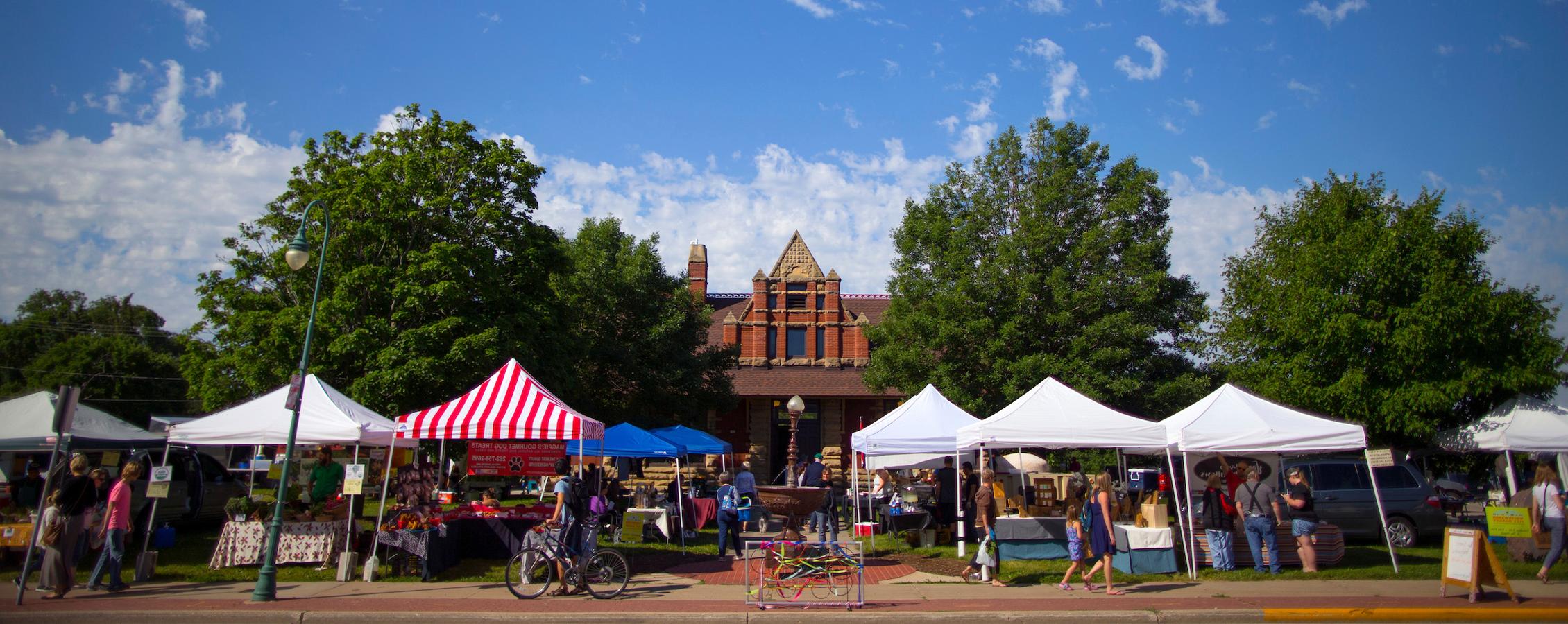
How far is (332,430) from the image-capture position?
13.1 m

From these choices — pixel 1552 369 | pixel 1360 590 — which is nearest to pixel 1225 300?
pixel 1552 369

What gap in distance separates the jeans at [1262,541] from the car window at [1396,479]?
189 inches

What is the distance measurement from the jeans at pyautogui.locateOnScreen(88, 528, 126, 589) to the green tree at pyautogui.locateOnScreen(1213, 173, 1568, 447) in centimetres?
2250

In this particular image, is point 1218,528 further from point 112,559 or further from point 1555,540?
point 112,559

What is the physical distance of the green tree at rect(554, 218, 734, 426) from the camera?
31109 mm

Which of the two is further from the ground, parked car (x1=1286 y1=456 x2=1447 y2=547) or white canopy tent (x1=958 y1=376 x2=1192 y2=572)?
white canopy tent (x1=958 y1=376 x2=1192 y2=572)

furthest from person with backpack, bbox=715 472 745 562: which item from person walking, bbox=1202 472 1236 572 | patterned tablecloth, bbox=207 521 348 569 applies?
person walking, bbox=1202 472 1236 572

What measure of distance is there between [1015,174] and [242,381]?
23.0 meters

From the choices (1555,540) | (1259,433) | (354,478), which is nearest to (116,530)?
(354,478)

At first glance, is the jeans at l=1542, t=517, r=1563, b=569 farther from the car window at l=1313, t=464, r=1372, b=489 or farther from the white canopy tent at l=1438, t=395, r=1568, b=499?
the white canopy tent at l=1438, t=395, r=1568, b=499

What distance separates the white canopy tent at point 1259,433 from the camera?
13008 mm

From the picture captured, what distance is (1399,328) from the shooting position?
63.1 feet

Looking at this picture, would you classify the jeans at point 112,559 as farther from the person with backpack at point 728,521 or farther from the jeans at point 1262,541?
the jeans at point 1262,541

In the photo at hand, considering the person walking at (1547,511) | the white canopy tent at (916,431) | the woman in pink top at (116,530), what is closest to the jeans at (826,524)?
the white canopy tent at (916,431)
